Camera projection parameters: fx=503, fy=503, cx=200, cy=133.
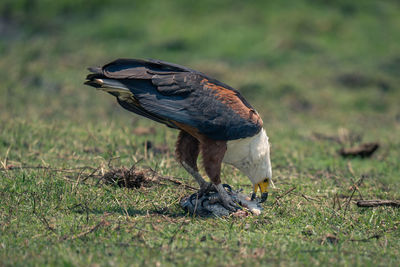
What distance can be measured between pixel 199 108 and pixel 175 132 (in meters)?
3.48

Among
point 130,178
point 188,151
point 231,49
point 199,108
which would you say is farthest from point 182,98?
point 231,49

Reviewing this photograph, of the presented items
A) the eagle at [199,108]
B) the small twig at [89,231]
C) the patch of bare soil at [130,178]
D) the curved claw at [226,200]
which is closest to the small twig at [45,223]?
the small twig at [89,231]

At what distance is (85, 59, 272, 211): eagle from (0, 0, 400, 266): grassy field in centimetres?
52

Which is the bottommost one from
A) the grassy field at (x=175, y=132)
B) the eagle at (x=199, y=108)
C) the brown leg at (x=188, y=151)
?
the grassy field at (x=175, y=132)

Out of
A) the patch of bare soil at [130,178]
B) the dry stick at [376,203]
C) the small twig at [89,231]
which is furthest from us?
the patch of bare soil at [130,178]

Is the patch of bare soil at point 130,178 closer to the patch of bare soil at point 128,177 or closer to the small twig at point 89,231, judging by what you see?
the patch of bare soil at point 128,177

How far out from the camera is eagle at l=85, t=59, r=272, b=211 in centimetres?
466

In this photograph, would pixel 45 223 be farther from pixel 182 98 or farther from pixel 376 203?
pixel 376 203

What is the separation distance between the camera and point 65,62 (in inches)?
522

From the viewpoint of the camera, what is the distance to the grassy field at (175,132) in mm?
3887

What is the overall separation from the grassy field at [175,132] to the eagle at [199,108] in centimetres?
52

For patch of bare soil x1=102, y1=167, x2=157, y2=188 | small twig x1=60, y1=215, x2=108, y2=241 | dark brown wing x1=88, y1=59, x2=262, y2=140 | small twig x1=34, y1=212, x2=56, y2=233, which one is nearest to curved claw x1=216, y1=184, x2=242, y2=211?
dark brown wing x1=88, y1=59, x2=262, y2=140

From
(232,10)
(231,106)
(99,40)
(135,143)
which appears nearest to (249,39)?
(232,10)

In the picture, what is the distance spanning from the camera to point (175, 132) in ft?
26.7
